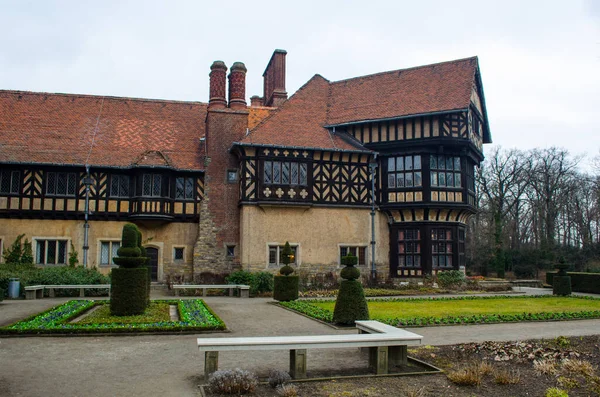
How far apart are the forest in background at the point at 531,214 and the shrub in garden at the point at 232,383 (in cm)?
3516

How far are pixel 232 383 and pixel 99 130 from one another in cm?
2363

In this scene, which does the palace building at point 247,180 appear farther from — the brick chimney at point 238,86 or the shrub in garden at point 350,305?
the shrub in garden at point 350,305

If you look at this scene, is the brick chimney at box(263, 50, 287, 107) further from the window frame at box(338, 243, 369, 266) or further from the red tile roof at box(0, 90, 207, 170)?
the window frame at box(338, 243, 369, 266)

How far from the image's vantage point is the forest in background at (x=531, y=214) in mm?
41250

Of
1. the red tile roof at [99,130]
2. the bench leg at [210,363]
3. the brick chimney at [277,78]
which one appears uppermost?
the brick chimney at [277,78]

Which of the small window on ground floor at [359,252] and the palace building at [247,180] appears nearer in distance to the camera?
the palace building at [247,180]

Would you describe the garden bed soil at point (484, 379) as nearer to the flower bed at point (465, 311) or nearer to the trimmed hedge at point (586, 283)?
the flower bed at point (465, 311)

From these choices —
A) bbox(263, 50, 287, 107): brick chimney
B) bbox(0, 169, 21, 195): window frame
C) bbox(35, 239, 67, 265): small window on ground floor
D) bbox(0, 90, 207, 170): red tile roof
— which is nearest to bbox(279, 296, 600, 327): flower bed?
bbox(0, 90, 207, 170): red tile roof

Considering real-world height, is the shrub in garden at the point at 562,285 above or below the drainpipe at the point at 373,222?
below

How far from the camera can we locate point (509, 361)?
32.0ft

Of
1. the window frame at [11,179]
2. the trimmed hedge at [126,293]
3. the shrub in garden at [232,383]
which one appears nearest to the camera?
the shrub in garden at [232,383]

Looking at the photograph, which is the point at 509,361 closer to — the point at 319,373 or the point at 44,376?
the point at 319,373

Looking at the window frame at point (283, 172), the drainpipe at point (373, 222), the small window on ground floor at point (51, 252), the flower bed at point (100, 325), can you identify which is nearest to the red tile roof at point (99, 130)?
the window frame at point (283, 172)

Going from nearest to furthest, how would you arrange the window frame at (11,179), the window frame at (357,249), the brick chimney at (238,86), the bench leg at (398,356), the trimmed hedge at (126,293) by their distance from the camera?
1. the bench leg at (398,356)
2. the trimmed hedge at (126,293)
3. the window frame at (11,179)
4. the window frame at (357,249)
5. the brick chimney at (238,86)
